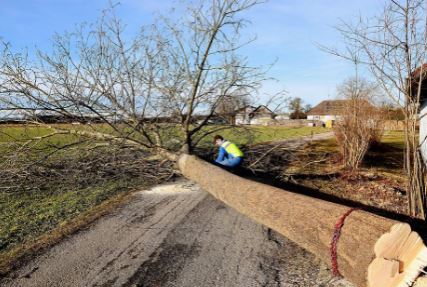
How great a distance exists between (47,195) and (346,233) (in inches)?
284

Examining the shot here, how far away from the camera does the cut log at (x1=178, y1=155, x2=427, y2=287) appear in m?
2.76

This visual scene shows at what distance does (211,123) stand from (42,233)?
499 centimetres

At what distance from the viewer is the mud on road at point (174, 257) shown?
429 centimetres

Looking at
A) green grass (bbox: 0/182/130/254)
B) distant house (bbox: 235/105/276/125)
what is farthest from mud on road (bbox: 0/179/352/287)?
distant house (bbox: 235/105/276/125)

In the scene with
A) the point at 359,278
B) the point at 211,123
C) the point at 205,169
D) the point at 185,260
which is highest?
the point at 211,123

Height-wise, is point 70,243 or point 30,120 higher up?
point 30,120

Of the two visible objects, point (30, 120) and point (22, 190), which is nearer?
point (30, 120)

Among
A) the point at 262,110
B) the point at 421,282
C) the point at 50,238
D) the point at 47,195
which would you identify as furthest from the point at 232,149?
the point at 421,282

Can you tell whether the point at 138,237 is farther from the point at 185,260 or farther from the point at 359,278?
the point at 359,278

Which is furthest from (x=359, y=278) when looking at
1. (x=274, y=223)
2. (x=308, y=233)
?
(x=274, y=223)

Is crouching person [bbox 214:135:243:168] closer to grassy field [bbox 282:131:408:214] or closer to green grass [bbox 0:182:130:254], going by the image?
grassy field [bbox 282:131:408:214]

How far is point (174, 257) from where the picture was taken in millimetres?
4941

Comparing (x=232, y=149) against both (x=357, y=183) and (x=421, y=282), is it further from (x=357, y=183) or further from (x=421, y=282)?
(x=421, y=282)

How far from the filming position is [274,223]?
14.8ft
